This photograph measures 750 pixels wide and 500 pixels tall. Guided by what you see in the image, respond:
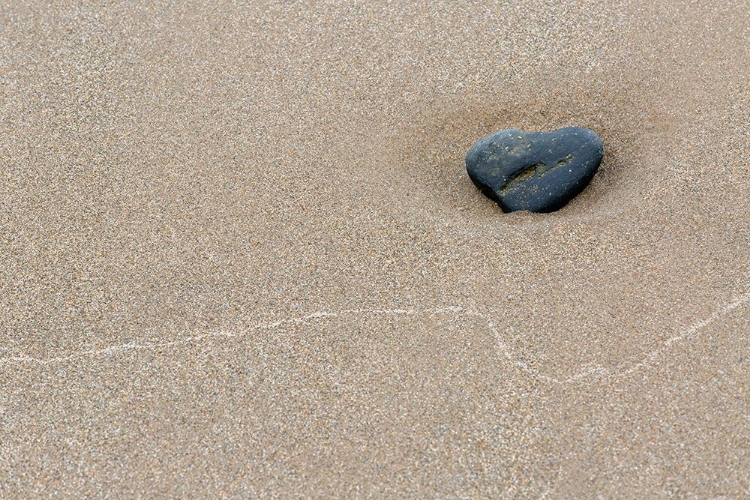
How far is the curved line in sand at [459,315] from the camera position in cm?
219

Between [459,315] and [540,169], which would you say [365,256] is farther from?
[540,169]

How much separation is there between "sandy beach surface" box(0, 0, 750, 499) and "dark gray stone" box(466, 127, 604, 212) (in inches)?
2.7

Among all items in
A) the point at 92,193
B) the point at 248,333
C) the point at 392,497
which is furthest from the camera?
the point at 92,193

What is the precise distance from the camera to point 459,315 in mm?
2355

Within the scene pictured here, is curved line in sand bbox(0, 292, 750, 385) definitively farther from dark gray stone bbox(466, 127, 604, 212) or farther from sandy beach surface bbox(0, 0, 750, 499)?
dark gray stone bbox(466, 127, 604, 212)

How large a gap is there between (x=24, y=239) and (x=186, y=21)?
112 cm

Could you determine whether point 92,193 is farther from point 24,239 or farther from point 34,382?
point 34,382

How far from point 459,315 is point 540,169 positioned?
61 centimetres

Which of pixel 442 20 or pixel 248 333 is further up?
pixel 442 20

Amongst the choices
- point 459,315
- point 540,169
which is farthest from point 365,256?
point 540,169

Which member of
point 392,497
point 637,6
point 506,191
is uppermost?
point 637,6

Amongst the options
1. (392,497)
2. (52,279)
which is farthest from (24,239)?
(392,497)

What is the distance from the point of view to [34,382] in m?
2.28

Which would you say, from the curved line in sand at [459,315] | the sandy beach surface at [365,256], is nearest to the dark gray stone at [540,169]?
the sandy beach surface at [365,256]
